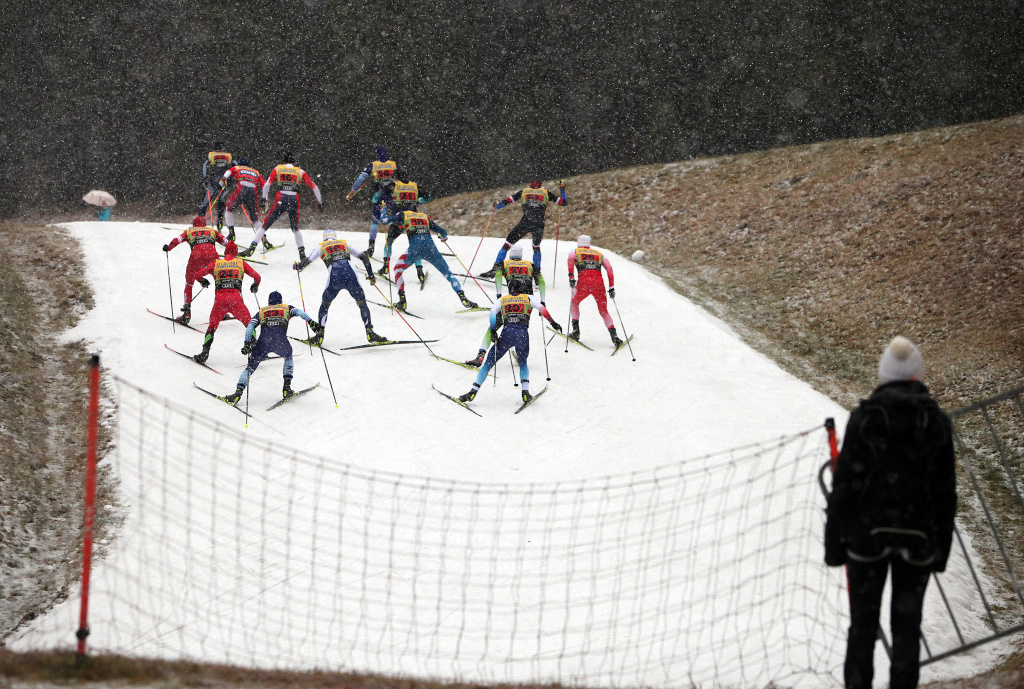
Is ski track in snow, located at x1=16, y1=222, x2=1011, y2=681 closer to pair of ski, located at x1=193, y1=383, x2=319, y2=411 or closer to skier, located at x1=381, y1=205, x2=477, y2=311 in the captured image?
pair of ski, located at x1=193, y1=383, x2=319, y2=411

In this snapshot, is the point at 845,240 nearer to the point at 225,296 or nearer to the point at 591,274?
the point at 591,274

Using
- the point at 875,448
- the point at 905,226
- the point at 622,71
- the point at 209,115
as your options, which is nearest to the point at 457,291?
the point at 905,226

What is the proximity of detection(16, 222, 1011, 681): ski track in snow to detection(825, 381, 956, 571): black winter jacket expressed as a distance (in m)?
4.03

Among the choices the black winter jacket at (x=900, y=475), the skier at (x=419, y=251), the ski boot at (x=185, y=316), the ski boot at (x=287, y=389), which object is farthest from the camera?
the skier at (x=419, y=251)

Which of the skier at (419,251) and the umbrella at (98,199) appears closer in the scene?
the skier at (419,251)

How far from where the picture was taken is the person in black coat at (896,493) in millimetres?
4711

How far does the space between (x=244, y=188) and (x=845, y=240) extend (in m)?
12.8

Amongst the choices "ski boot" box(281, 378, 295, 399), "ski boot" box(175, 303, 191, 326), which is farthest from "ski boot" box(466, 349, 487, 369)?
"ski boot" box(175, 303, 191, 326)

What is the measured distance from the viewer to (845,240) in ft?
65.1

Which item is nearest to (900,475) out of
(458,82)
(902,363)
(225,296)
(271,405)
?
(902,363)

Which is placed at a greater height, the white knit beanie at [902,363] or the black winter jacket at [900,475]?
the white knit beanie at [902,363]

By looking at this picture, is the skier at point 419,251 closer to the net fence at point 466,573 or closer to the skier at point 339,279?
the skier at point 339,279

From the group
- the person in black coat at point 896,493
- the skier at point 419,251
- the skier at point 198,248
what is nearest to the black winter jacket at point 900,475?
the person in black coat at point 896,493

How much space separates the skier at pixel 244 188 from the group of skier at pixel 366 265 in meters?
0.02
